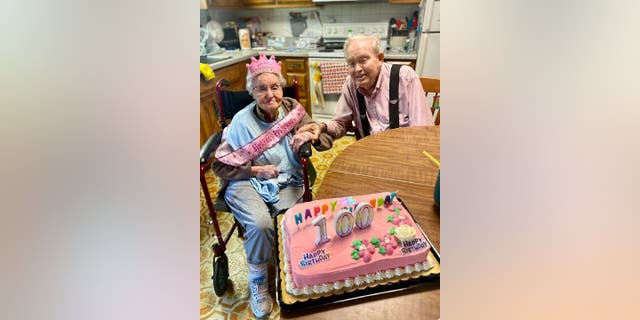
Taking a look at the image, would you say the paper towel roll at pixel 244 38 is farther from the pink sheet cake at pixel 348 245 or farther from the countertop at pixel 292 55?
the pink sheet cake at pixel 348 245

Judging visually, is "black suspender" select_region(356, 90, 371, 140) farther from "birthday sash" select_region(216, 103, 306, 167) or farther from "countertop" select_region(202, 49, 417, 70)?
"countertop" select_region(202, 49, 417, 70)

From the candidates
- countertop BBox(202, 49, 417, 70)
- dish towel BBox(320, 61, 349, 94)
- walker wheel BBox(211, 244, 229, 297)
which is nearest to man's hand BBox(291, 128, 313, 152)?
walker wheel BBox(211, 244, 229, 297)

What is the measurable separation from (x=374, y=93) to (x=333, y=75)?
4.52 feet

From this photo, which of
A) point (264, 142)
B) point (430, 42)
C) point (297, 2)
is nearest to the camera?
point (264, 142)

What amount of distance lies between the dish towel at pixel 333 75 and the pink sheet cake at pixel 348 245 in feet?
6.97

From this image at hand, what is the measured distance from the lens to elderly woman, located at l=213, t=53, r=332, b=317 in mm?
1021

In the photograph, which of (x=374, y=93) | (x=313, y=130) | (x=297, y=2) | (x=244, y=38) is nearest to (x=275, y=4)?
(x=297, y=2)

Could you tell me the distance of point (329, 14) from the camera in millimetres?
2910

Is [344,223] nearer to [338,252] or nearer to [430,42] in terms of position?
[338,252]

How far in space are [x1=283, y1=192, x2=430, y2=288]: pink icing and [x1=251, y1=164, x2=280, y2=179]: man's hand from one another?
515 millimetres

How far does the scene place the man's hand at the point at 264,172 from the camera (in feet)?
3.65

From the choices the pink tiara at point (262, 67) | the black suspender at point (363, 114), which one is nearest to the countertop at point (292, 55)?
the pink tiara at point (262, 67)
